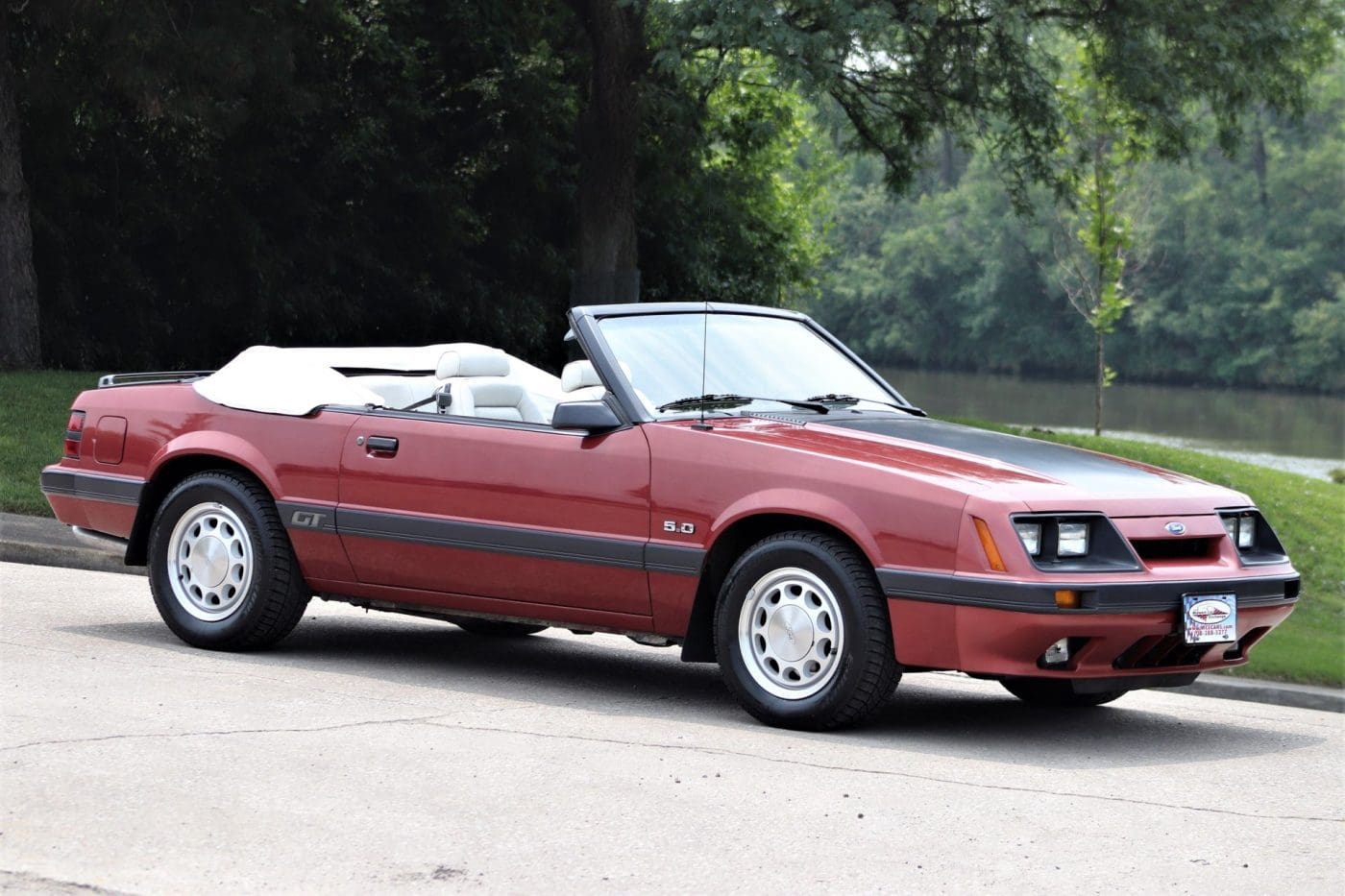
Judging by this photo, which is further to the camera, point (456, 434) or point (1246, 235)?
point (1246, 235)

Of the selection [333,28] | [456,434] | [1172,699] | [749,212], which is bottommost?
[1172,699]

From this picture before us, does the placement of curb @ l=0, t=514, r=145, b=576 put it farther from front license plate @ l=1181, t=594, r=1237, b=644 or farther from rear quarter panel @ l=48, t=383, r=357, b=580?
front license plate @ l=1181, t=594, r=1237, b=644

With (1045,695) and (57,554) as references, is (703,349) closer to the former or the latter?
(1045,695)

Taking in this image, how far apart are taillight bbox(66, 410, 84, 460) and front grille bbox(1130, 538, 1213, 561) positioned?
498 centimetres

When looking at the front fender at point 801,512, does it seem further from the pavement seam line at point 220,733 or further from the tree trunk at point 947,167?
the tree trunk at point 947,167

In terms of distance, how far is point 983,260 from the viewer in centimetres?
9375

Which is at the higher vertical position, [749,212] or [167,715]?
[749,212]

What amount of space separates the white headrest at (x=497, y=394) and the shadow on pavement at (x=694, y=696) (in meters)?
1.15

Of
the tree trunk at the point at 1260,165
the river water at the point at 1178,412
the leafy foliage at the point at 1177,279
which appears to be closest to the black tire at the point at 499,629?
the river water at the point at 1178,412

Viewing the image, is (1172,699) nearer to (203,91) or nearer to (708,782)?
(708,782)

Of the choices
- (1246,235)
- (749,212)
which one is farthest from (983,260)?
(749,212)

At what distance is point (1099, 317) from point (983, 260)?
6340 centimetres

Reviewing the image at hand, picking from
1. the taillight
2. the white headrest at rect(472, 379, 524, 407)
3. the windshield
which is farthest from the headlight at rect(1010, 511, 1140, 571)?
the taillight

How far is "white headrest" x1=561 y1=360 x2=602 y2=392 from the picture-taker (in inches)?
336
